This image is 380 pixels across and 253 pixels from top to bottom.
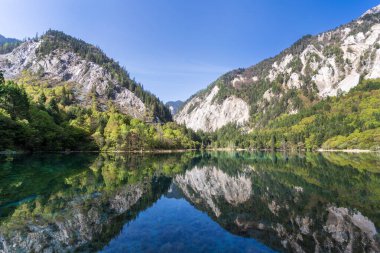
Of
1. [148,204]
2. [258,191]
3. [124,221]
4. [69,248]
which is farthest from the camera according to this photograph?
A: [258,191]

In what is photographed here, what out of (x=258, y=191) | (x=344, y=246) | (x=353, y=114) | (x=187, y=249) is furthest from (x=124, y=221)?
(x=353, y=114)

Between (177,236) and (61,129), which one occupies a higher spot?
(61,129)

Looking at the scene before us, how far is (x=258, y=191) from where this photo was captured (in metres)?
33.2

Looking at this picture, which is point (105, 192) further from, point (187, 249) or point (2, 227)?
point (187, 249)

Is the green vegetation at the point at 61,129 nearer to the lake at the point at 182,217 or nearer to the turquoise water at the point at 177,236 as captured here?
the lake at the point at 182,217

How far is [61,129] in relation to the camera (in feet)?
341

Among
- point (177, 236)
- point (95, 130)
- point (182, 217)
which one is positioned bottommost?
point (182, 217)

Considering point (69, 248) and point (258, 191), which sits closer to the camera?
point (69, 248)

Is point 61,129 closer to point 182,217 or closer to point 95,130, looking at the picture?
point 95,130

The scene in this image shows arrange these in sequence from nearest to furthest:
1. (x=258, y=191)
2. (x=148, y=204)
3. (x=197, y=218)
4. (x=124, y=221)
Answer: (x=124, y=221) → (x=197, y=218) → (x=148, y=204) → (x=258, y=191)

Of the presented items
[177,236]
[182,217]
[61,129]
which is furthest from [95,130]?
[177,236]

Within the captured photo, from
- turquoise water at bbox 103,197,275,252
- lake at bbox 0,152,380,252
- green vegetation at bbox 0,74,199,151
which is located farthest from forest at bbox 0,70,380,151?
turquoise water at bbox 103,197,275,252

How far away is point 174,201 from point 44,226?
14.1m

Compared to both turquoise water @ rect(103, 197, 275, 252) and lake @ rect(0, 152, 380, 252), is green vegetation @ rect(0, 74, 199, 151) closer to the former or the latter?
lake @ rect(0, 152, 380, 252)
